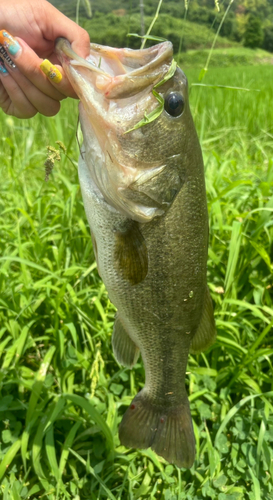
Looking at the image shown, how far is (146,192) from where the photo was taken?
1401 mm

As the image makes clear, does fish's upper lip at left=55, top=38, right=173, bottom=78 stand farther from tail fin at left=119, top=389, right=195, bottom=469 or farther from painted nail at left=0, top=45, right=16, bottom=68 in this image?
tail fin at left=119, top=389, right=195, bottom=469

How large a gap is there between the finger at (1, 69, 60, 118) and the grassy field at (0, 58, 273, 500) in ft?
1.00

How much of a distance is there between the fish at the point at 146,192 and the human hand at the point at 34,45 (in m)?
0.07

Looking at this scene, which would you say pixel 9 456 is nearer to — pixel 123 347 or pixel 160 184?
pixel 123 347

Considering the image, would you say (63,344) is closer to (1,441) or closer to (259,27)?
(1,441)

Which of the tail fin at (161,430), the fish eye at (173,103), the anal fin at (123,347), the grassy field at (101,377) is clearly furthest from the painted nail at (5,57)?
the tail fin at (161,430)

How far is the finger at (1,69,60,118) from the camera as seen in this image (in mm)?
1584

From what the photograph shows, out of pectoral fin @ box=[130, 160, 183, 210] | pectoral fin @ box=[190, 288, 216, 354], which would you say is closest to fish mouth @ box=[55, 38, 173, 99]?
pectoral fin @ box=[130, 160, 183, 210]

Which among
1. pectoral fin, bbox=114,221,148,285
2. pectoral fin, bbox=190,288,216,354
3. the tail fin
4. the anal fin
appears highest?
pectoral fin, bbox=114,221,148,285

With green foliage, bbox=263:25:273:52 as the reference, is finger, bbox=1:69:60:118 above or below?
above

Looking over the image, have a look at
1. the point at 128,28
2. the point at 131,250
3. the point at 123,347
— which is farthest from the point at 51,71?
the point at 123,347

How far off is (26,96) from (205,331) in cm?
127

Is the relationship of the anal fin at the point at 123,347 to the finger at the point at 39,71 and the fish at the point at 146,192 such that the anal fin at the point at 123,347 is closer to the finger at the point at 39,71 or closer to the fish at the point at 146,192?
the fish at the point at 146,192

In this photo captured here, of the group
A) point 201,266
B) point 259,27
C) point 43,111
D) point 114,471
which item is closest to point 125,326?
point 201,266
